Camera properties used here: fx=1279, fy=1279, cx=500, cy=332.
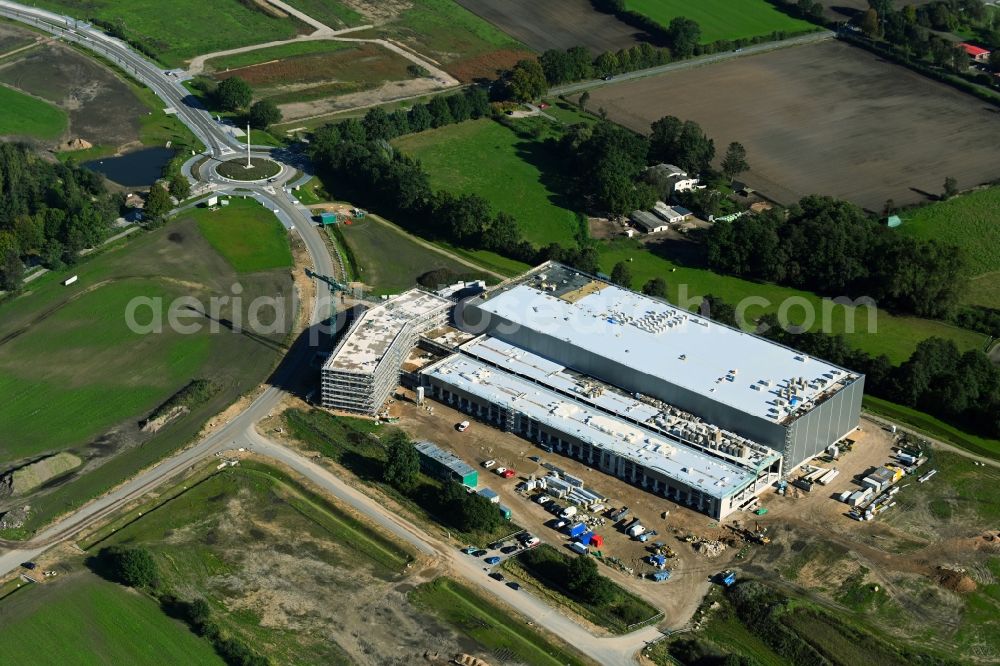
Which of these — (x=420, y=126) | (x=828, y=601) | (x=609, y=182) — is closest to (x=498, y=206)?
(x=609, y=182)

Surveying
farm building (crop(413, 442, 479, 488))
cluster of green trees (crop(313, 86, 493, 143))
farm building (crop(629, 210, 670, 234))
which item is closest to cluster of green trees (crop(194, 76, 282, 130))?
cluster of green trees (crop(313, 86, 493, 143))

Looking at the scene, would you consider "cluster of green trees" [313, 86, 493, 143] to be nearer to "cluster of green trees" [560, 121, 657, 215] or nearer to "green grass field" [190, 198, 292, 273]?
"green grass field" [190, 198, 292, 273]

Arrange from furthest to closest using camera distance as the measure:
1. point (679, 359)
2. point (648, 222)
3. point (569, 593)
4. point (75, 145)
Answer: point (75, 145) → point (648, 222) → point (679, 359) → point (569, 593)

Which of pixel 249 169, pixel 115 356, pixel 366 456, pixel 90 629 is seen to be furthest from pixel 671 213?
pixel 90 629

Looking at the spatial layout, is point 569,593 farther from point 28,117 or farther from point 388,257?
point 28,117

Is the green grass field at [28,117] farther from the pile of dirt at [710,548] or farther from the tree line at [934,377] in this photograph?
the pile of dirt at [710,548]
